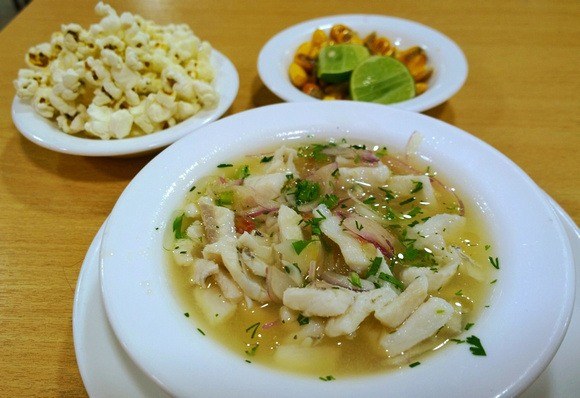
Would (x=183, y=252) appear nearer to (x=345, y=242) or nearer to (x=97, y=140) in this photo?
(x=345, y=242)

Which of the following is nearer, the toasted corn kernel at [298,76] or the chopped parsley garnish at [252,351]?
the chopped parsley garnish at [252,351]

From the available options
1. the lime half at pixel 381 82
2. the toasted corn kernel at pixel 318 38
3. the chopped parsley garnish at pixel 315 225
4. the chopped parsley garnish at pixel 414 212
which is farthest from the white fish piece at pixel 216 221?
the toasted corn kernel at pixel 318 38

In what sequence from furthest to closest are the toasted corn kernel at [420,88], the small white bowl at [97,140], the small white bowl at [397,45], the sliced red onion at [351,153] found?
the toasted corn kernel at [420,88]
the small white bowl at [397,45]
the small white bowl at [97,140]
the sliced red onion at [351,153]

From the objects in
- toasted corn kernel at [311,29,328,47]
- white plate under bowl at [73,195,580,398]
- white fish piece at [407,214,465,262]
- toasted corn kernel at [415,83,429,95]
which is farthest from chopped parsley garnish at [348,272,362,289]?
toasted corn kernel at [311,29,328,47]

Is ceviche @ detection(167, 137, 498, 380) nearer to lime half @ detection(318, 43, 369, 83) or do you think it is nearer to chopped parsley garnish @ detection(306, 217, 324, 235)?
chopped parsley garnish @ detection(306, 217, 324, 235)

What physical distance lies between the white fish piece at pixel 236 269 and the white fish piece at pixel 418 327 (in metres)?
0.31

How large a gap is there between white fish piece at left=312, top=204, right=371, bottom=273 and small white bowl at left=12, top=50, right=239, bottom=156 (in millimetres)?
761

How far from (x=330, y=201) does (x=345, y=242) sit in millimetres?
166

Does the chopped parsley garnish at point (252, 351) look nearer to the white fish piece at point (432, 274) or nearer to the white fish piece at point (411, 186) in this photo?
the white fish piece at point (432, 274)

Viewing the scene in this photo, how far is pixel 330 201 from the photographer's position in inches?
52.0

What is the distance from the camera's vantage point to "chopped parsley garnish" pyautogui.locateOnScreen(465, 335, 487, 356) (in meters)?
0.88

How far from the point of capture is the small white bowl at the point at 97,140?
1.70m

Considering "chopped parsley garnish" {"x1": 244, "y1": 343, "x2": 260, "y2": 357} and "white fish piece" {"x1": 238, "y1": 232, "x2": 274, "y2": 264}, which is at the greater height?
"white fish piece" {"x1": 238, "y1": 232, "x2": 274, "y2": 264}

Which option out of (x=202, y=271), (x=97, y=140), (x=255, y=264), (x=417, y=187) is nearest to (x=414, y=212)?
(x=417, y=187)
